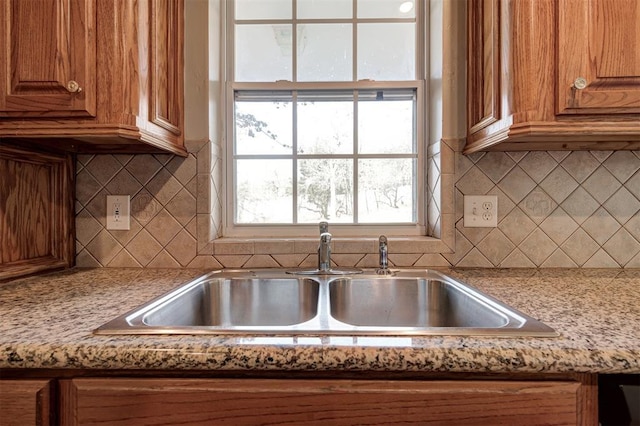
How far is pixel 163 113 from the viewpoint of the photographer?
121 cm

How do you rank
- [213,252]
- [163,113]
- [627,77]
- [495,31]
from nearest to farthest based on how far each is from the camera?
[627,77], [495,31], [163,113], [213,252]

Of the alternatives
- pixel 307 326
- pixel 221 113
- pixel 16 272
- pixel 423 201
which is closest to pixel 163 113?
pixel 221 113

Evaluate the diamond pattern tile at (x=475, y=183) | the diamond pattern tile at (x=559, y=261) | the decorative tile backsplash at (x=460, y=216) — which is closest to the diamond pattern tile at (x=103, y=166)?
the decorative tile backsplash at (x=460, y=216)

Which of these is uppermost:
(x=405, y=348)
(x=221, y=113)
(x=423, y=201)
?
(x=221, y=113)

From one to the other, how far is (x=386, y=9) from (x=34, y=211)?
1.48m

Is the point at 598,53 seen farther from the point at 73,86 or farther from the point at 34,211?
the point at 34,211

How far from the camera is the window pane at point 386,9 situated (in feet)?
5.00

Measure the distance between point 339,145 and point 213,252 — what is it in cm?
65

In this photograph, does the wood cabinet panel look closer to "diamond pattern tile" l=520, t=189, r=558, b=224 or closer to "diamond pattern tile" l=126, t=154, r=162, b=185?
"diamond pattern tile" l=126, t=154, r=162, b=185

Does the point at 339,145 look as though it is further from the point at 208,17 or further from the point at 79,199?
the point at 79,199

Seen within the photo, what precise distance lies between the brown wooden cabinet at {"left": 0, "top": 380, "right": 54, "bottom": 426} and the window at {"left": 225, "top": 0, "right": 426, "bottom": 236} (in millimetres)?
931

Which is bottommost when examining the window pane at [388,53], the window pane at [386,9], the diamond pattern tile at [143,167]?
the diamond pattern tile at [143,167]

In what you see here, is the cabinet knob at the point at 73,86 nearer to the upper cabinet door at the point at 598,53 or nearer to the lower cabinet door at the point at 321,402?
the lower cabinet door at the point at 321,402

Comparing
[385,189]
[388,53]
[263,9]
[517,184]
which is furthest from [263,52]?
[517,184]
